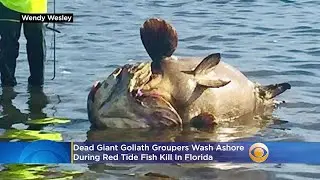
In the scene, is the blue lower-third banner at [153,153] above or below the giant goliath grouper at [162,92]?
below

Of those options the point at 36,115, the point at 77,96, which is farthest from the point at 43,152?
the point at 77,96

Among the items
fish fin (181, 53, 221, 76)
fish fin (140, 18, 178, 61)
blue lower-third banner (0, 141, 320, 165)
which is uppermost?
fish fin (140, 18, 178, 61)

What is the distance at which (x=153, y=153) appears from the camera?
6.46 metres

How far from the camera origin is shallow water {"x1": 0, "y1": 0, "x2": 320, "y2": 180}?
6.23 m

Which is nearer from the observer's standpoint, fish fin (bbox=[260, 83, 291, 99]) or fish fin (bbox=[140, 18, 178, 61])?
fish fin (bbox=[140, 18, 178, 61])

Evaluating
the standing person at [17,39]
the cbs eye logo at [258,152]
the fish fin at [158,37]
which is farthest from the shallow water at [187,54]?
the fish fin at [158,37]

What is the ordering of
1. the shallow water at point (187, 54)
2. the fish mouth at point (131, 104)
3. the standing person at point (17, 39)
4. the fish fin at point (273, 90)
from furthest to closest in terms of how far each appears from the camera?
the standing person at point (17, 39) < the fish fin at point (273, 90) < the fish mouth at point (131, 104) < the shallow water at point (187, 54)

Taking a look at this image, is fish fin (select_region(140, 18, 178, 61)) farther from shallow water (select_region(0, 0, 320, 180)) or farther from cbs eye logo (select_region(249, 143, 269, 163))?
cbs eye logo (select_region(249, 143, 269, 163))

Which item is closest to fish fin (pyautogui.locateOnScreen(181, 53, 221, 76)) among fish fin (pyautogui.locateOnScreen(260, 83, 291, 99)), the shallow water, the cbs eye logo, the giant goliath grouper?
the giant goliath grouper

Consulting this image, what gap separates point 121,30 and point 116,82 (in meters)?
6.00

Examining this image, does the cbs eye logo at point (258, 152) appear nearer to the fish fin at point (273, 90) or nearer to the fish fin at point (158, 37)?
the fish fin at point (158, 37)

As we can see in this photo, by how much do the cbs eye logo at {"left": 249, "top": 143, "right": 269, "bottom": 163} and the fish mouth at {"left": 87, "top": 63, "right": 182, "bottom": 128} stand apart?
95 centimetres

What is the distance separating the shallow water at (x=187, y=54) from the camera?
20.4 feet

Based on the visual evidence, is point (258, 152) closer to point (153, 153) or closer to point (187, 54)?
point (153, 153)
